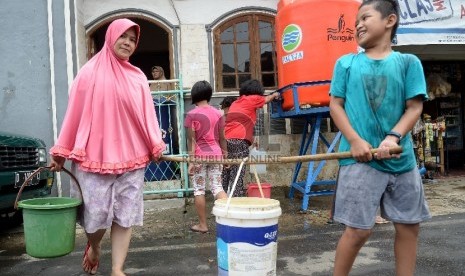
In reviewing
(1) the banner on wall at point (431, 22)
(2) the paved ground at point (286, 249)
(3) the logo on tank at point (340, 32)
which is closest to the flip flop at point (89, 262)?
(2) the paved ground at point (286, 249)

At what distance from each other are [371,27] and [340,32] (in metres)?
3.01

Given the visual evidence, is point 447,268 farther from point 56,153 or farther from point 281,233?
point 56,153

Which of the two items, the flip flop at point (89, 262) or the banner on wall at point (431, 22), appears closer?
the flip flop at point (89, 262)

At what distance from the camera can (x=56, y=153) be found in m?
2.81

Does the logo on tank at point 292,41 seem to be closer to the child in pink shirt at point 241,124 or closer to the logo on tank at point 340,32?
the logo on tank at point 340,32

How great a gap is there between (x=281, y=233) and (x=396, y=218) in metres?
2.33

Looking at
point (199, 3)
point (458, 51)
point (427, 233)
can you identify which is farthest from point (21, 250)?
point (458, 51)

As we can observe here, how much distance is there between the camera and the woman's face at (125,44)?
2951 mm

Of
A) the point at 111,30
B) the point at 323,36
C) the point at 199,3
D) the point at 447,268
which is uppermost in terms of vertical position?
the point at 199,3

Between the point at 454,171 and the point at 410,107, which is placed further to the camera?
the point at 454,171

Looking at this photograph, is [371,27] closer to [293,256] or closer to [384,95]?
[384,95]

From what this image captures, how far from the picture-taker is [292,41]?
530 cm

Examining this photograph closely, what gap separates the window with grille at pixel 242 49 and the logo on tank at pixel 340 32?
2.07 metres

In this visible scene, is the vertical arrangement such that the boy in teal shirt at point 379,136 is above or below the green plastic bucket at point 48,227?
above
